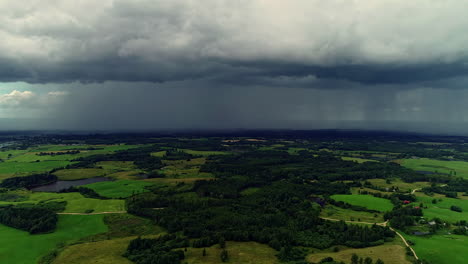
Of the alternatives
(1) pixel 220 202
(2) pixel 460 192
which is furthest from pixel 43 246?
(2) pixel 460 192

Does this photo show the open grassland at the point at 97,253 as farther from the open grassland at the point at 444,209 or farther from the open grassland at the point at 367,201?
the open grassland at the point at 444,209

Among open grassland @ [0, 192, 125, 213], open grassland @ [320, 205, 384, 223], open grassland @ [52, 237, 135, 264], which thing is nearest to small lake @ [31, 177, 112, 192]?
open grassland @ [0, 192, 125, 213]

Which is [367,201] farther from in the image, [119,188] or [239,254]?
[119,188]

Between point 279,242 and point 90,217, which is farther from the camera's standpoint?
point 90,217

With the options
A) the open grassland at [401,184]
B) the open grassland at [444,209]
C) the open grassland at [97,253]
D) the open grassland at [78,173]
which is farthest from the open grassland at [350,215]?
the open grassland at [78,173]

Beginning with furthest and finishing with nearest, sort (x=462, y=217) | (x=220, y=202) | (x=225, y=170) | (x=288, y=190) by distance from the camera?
(x=225, y=170) → (x=288, y=190) → (x=220, y=202) → (x=462, y=217)

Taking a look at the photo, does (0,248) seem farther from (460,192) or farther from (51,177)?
(460,192)

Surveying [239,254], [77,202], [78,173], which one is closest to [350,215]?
[239,254]
